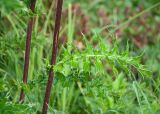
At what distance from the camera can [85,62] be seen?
120cm

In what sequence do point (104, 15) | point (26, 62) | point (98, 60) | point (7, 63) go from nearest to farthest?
point (98, 60) → point (26, 62) → point (7, 63) → point (104, 15)

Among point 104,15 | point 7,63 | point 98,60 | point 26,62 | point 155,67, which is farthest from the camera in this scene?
point 104,15

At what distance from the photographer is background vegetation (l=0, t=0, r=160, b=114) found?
123 cm

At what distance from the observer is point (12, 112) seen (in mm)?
1205

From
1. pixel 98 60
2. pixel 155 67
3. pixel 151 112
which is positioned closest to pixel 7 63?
pixel 151 112

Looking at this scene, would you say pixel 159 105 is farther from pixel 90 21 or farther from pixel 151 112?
pixel 90 21

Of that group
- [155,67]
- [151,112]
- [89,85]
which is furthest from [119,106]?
[155,67]

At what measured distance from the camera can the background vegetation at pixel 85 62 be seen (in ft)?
4.03

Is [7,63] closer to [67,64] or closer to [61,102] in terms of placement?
[61,102]

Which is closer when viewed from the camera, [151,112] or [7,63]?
[151,112]

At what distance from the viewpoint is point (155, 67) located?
275cm

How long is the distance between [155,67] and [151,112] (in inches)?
45.5

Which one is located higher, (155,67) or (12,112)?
Answer: (155,67)

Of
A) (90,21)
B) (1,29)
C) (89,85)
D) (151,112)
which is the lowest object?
(151,112)
